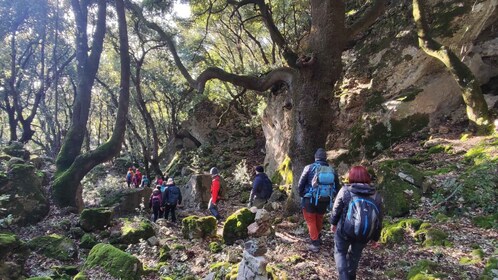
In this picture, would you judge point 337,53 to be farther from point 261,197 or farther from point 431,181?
point 261,197

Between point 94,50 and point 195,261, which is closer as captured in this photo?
point 195,261

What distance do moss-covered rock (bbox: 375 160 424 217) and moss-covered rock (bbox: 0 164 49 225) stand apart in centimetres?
916

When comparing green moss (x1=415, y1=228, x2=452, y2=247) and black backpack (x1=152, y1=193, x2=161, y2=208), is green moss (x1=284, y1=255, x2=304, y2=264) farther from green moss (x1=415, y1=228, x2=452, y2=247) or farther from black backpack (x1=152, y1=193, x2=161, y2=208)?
black backpack (x1=152, y1=193, x2=161, y2=208)

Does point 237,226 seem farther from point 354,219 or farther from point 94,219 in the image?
point 94,219

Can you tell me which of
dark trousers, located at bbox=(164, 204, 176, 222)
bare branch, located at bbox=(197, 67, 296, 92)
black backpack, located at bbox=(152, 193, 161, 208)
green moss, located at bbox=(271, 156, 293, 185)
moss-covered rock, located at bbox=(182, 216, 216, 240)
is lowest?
moss-covered rock, located at bbox=(182, 216, 216, 240)

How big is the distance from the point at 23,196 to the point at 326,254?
8.38 metres

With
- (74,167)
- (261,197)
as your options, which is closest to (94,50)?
(74,167)

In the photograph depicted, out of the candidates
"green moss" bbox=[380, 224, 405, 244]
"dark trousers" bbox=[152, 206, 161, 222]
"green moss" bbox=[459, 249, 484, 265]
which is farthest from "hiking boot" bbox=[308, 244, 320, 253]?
"dark trousers" bbox=[152, 206, 161, 222]

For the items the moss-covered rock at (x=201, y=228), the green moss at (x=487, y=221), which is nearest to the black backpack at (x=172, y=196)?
the moss-covered rock at (x=201, y=228)

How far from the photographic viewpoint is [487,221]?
19.1 ft

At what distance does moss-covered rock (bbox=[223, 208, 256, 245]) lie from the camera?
7.21 metres

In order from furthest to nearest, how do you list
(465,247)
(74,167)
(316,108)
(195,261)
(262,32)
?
(262,32)
(74,167)
(316,108)
(195,261)
(465,247)

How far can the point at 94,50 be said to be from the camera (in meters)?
11.7

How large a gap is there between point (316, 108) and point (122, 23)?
7.88 metres
